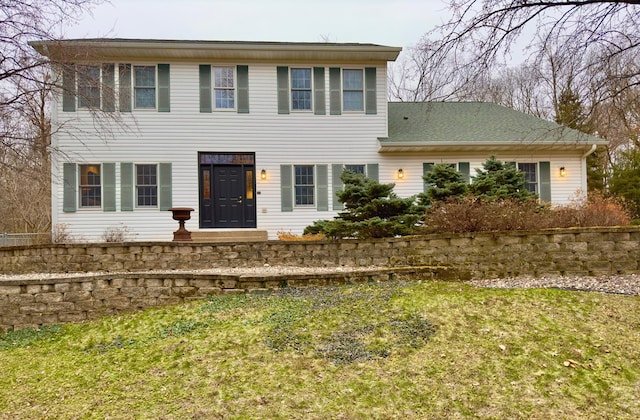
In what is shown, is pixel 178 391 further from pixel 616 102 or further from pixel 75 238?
pixel 75 238

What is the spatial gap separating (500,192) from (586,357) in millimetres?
7096

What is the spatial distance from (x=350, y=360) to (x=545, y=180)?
12238 millimetres

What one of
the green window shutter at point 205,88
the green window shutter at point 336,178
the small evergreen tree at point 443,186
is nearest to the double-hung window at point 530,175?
the small evergreen tree at point 443,186

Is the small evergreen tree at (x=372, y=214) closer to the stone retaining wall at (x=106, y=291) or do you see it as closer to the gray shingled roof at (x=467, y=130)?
the stone retaining wall at (x=106, y=291)

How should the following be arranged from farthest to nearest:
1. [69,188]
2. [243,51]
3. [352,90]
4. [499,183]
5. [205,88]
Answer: [352,90], [205,88], [243,51], [69,188], [499,183]

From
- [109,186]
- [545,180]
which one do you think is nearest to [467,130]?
[545,180]

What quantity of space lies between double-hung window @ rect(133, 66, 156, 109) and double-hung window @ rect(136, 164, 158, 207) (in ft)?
5.88

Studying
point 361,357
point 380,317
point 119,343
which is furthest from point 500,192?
point 119,343

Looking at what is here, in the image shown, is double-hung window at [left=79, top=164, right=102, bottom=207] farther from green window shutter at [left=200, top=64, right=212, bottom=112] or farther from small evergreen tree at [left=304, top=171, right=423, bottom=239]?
small evergreen tree at [left=304, top=171, right=423, bottom=239]

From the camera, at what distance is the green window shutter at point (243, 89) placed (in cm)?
1324

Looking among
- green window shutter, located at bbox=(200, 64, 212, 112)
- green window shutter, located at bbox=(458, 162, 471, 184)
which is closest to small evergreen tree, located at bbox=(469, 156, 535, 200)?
green window shutter, located at bbox=(458, 162, 471, 184)

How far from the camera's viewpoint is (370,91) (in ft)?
44.9

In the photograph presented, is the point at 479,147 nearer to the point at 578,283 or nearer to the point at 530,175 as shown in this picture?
the point at 530,175

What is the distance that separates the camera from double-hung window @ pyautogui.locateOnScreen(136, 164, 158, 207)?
42.3ft
